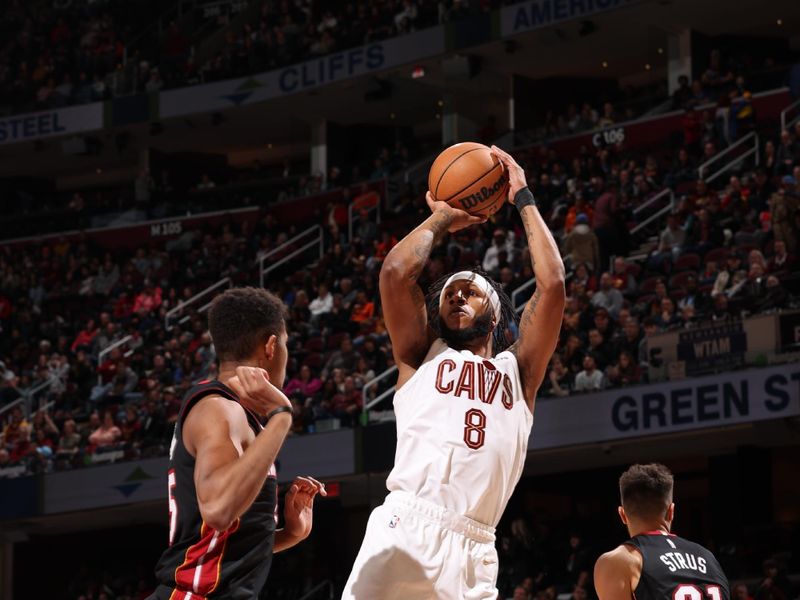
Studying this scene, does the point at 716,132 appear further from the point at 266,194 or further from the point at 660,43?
the point at 266,194

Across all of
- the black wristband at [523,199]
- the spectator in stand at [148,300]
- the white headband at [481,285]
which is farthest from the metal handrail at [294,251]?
the white headband at [481,285]

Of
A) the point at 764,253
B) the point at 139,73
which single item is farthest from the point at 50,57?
the point at 764,253

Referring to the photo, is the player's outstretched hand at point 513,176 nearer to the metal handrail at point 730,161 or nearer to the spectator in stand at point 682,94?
the metal handrail at point 730,161

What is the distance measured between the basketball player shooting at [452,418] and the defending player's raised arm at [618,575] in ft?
2.93

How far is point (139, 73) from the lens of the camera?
3161 cm

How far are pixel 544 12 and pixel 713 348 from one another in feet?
39.7

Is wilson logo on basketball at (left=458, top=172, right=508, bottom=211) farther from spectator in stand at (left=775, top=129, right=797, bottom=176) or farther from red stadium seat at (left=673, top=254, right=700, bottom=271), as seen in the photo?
spectator in stand at (left=775, top=129, right=797, bottom=176)

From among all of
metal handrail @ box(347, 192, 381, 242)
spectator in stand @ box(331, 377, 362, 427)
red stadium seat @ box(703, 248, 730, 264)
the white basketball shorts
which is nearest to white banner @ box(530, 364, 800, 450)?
spectator in stand @ box(331, 377, 362, 427)

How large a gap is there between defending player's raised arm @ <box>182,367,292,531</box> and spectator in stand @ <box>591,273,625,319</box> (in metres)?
12.8

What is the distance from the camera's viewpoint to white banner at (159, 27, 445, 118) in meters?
27.5

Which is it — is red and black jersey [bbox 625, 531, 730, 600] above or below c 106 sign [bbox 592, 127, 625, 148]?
below

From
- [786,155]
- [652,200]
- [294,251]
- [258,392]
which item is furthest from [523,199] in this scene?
[294,251]

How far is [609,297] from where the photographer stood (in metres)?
17.2

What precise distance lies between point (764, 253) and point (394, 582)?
12.5 m
